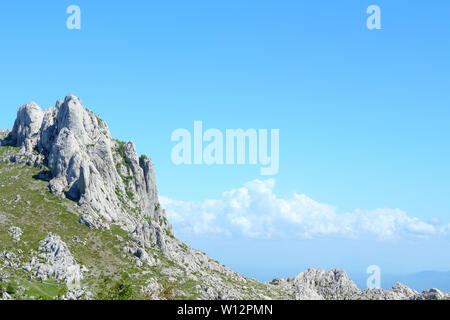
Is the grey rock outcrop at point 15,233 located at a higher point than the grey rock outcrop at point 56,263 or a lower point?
higher

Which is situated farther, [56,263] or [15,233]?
[15,233]

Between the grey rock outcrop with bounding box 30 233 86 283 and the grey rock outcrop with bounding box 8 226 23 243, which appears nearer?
the grey rock outcrop with bounding box 30 233 86 283

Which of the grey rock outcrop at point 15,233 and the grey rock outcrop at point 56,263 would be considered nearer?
the grey rock outcrop at point 56,263

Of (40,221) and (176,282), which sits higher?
(40,221)

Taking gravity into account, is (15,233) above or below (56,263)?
above

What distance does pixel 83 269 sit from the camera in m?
178

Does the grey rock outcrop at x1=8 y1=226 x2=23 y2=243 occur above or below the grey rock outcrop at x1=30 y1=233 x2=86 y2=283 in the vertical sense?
above
